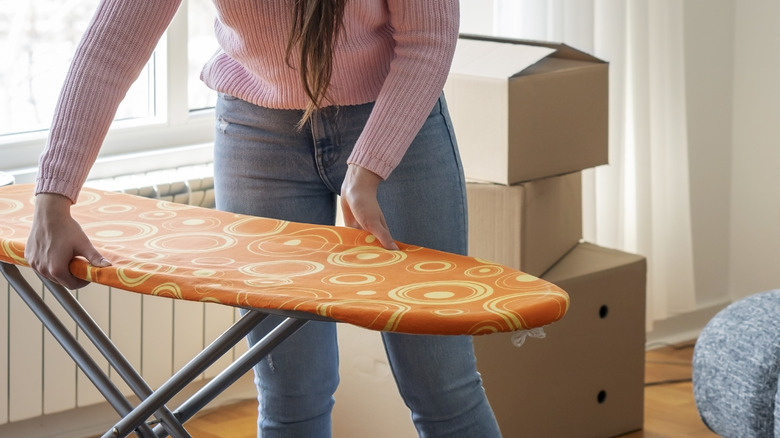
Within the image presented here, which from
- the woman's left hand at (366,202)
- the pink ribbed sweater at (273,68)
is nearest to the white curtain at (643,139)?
the pink ribbed sweater at (273,68)

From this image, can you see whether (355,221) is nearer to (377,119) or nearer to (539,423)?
(377,119)

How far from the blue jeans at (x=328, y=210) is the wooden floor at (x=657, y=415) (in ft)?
3.71

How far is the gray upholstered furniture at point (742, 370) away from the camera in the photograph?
1785 mm

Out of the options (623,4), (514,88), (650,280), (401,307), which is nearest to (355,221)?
(401,307)

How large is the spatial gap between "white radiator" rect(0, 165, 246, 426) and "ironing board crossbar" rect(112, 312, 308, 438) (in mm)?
1099

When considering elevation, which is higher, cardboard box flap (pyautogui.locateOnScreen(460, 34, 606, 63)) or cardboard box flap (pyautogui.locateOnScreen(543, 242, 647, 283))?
cardboard box flap (pyautogui.locateOnScreen(460, 34, 606, 63))

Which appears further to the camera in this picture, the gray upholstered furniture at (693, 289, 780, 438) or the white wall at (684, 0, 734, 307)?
the white wall at (684, 0, 734, 307)

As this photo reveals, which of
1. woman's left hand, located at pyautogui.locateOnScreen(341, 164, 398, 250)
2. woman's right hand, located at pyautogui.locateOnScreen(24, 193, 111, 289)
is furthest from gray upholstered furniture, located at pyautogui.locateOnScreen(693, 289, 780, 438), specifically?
woman's right hand, located at pyautogui.locateOnScreen(24, 193, 111, 289)

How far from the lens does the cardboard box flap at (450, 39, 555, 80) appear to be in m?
2.07

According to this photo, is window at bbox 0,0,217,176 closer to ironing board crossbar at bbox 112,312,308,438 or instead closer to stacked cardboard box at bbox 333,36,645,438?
stacked cardboard box at bbox 333,36,645,438

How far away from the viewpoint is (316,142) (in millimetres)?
1342

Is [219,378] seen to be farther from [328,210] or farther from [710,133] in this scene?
[710,133]

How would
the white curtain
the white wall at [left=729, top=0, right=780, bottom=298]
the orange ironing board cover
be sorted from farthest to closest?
the white wall at [left=729, top=0, right=780, bottom=298]
the white curtain
the orange ironing board cover

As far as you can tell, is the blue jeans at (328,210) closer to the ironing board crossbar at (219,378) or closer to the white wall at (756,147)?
the ironing board crossbar at (219,378)
